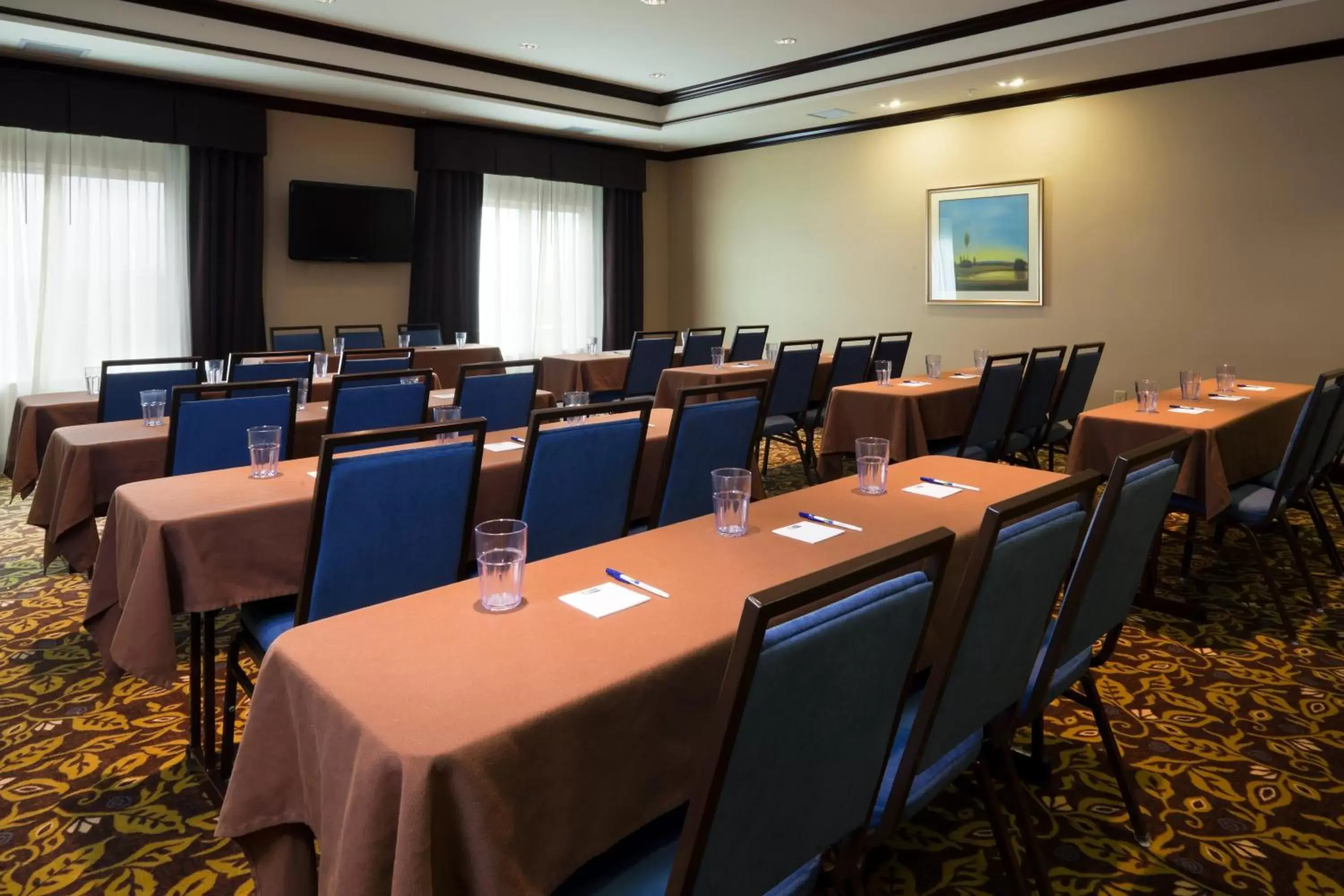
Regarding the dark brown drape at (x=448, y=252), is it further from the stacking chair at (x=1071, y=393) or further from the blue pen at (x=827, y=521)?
the blue pen at (x=827, y=521)

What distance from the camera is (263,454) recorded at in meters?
2.62

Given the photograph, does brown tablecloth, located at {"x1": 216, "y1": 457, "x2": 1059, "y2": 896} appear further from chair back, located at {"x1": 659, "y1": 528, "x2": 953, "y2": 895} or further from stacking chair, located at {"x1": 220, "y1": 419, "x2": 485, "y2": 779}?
stacking chair, located at {"x1": 220, "y1": 419, "x2": 485, "y2": 779}

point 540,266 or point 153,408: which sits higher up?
point 540,266

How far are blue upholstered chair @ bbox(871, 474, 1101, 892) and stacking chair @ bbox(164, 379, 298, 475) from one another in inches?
94.8

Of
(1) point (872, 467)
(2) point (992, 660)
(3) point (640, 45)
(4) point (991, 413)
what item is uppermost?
(3) point (640, 45)

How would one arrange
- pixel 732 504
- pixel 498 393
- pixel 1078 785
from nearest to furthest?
1. pixel 732 504
2. pixel 1078 785
3. pixel 498 393

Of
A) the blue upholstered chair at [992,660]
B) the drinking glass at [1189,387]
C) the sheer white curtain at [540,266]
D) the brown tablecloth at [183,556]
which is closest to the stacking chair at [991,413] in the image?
the drinking glass at [1189,387]

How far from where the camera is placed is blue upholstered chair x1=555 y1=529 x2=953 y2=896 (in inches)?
39.4

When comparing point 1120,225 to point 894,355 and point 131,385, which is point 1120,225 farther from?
point 131,385

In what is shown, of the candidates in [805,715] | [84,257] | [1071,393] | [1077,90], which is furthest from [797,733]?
[84,257]

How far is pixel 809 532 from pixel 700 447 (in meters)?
0.95

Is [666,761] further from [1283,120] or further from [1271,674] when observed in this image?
[1283,120]

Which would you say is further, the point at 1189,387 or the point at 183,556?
the point at 1189,387

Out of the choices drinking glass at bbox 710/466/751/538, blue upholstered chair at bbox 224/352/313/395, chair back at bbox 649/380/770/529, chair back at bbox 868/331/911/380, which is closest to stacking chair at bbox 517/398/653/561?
chair back at bbox 649/380/770/529
